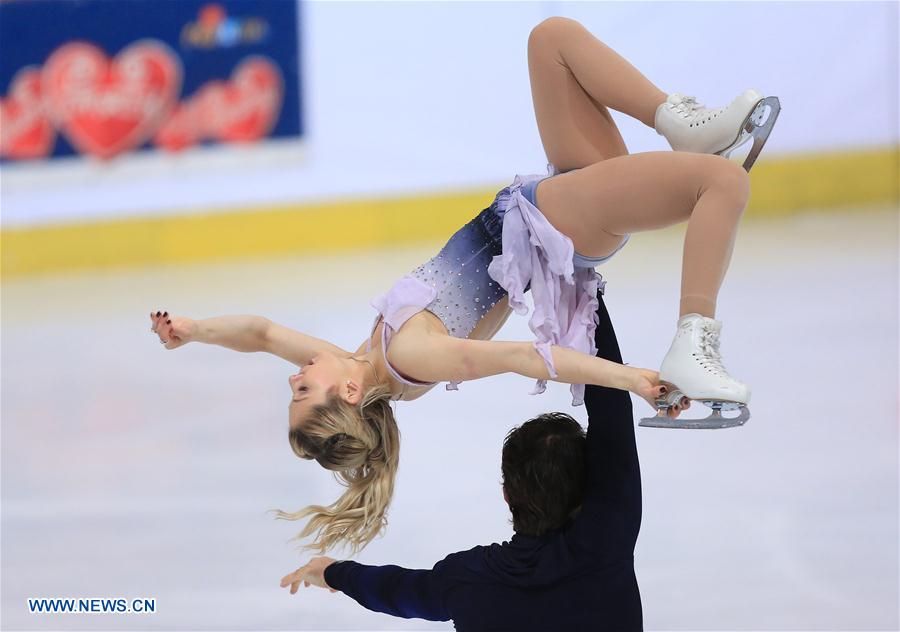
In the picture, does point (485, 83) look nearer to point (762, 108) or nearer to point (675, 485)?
point (675, 485)

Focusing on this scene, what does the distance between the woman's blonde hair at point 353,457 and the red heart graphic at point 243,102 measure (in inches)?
223

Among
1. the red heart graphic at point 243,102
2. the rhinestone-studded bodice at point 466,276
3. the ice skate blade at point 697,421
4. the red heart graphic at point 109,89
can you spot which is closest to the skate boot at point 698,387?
the ice skate blade at point 697,421

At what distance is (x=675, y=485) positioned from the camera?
3.53 m

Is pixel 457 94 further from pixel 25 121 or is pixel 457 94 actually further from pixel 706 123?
pixel 706 123

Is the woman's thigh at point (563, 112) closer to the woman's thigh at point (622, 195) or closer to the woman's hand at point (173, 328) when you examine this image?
the woman's thigh at point (622, 195)

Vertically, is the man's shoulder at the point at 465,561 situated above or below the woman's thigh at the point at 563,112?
below

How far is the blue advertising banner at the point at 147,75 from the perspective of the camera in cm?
792

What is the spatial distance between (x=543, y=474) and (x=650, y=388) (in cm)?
23

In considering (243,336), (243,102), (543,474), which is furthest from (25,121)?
(543,474)

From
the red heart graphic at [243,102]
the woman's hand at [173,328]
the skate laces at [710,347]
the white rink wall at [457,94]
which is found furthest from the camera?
the red heart graphic at [243,102]

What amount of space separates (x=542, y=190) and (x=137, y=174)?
19.4 ft

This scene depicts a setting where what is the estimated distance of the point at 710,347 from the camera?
2188 mm

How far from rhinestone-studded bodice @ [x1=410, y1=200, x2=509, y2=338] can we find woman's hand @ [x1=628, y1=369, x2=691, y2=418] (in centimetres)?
60

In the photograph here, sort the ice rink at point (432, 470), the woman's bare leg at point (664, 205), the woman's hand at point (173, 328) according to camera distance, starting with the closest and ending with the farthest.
→ the woman's bare leg at point (664, 205), the woman's hand at point (173, 328), the ice rink at point (432, 470)
